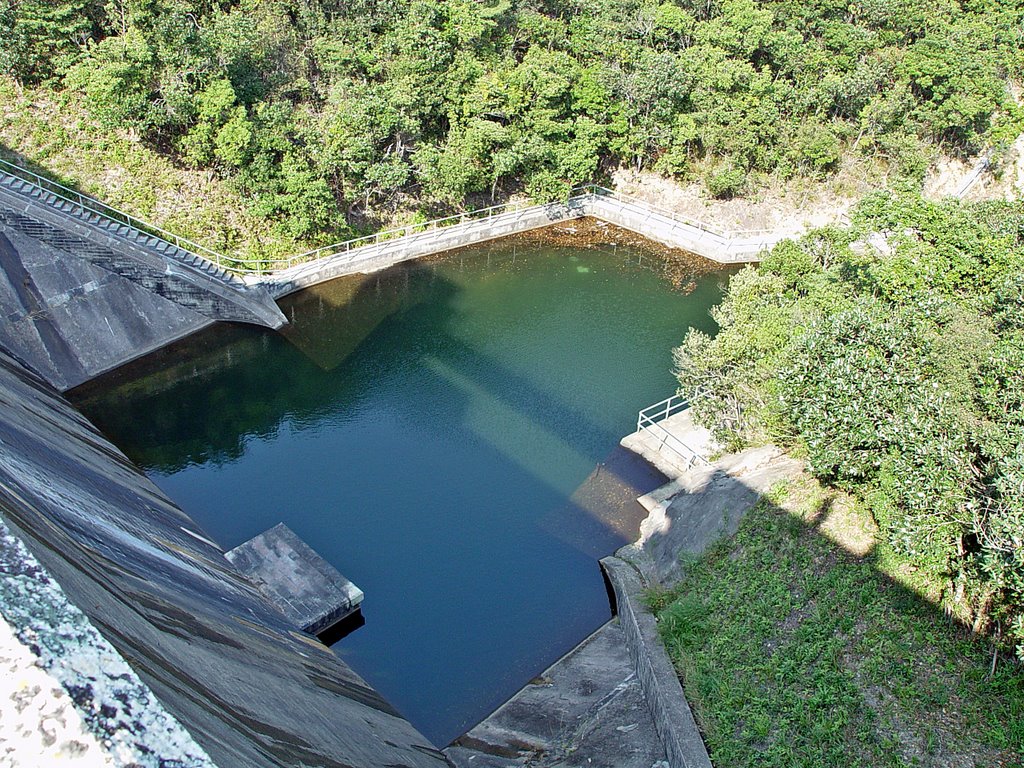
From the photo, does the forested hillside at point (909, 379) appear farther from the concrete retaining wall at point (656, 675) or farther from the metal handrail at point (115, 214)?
the metal handrail at point (115, 214)

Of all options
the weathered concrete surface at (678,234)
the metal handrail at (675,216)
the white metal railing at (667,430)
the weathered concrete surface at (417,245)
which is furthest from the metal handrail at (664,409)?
the weathered concrete surface at (417,245)

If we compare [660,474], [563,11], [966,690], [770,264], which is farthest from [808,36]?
[966,690]

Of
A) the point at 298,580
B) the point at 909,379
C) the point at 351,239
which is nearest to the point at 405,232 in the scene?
the point at 351,239

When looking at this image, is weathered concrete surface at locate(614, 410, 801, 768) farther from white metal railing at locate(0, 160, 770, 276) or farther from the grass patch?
white metal railing at locate(0, 160, 770, 276)

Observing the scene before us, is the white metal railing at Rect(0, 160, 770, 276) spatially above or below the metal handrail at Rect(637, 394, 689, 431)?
above

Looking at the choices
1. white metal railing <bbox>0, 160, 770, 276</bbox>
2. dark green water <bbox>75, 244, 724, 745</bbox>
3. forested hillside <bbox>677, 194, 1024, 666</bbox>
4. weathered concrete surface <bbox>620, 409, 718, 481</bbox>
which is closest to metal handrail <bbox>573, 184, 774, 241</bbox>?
white metal railing <bbox>0, 160, 770, 276</bbox>

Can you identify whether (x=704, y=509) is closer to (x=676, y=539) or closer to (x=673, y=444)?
(x=676, y=539)
